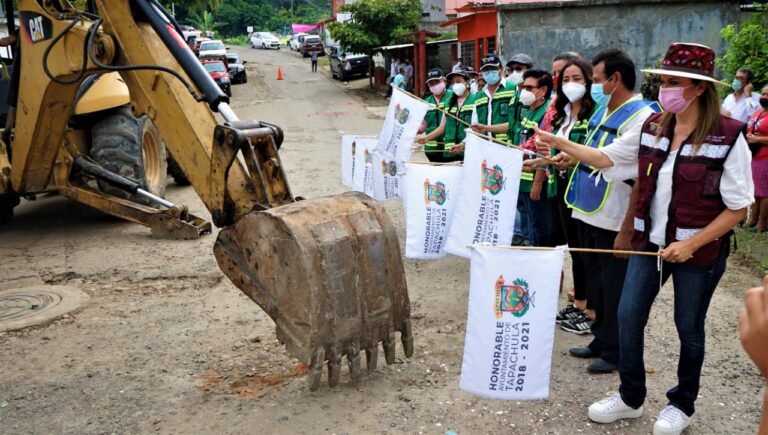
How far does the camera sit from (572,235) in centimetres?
534

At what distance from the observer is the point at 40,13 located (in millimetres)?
6156

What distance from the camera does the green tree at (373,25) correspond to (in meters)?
26.2

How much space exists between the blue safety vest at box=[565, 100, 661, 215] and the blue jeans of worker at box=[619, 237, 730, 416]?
2.38ft

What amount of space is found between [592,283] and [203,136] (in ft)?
9.30

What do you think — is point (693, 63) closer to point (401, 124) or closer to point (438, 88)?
point (401, 124)

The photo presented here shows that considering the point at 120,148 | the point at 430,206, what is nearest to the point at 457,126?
the point at 430,206

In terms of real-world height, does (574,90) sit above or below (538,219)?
above

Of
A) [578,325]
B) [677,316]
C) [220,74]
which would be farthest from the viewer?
[220,74]

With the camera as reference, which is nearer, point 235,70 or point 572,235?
point 572,235

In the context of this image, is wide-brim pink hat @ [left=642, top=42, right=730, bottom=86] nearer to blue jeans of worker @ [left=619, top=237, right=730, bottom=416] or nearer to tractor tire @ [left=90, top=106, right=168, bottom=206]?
blue jeans of worker @ [left=619, top=237, right=730, bottom=416]

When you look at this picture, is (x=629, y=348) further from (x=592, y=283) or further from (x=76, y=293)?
(x=76, y=293)

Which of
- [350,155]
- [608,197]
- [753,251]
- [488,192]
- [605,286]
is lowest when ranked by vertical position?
[753,251]

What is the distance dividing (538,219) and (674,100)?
100 inches

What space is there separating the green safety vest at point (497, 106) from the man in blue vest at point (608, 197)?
99.2 inches
